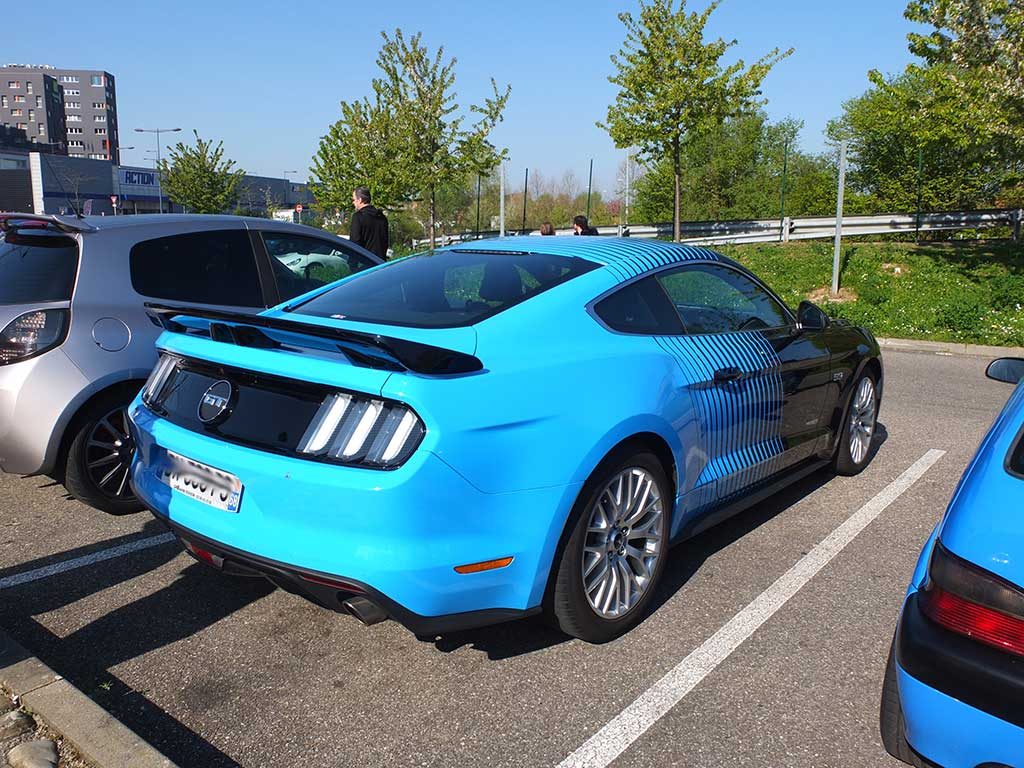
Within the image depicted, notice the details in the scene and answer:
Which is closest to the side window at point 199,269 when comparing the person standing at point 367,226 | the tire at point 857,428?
the tire at point 857,428

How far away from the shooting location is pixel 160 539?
4387 mm

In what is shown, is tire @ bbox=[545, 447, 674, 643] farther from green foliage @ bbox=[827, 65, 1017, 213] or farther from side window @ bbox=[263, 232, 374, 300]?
green foliage @ bbox=[827, 65, 1017, 213]

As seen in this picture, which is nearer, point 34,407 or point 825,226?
point 34,407

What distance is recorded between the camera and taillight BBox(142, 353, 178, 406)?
11.0 ft

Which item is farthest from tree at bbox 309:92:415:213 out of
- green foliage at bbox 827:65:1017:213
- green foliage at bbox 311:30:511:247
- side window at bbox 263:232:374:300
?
side window at bbox 263:232:374:300

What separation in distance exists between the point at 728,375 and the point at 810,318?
4.03 feet

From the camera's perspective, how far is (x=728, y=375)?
3.83 metres

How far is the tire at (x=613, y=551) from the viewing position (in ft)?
9.89

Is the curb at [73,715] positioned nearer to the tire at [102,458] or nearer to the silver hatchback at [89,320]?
the silver hatchback at [89,320]

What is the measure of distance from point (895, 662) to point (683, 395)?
148 centimetres

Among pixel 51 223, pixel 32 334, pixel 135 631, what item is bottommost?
pixel 135 631

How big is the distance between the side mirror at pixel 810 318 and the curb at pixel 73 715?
3.73 m

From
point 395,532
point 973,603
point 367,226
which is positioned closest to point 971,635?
point 973,603

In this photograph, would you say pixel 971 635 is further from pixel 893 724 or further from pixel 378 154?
pixel 378 154
